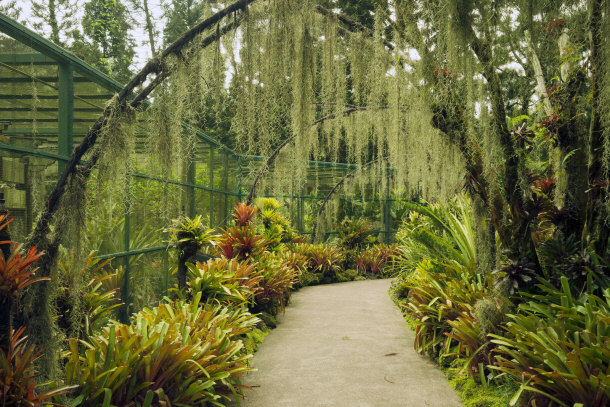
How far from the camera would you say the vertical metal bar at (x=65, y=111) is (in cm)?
270

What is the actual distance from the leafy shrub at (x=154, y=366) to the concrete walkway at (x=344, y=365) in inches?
16.7

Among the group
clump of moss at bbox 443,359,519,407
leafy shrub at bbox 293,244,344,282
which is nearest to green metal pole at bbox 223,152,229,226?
leafy shrub at bbox 293,244,344,282

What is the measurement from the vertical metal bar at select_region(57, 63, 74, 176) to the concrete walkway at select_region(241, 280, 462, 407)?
2180mm

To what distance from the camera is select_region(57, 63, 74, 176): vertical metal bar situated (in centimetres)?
270

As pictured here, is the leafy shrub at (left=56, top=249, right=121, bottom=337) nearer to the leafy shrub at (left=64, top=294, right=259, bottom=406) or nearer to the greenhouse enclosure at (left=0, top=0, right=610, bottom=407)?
the greenhouse enclosure at (left=0, top=0, right=610, bottom=407)

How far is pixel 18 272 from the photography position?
1.54m

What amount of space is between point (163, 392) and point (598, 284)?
2.71 metres

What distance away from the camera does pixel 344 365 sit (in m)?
3.25

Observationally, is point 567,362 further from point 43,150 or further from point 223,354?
point 43,150

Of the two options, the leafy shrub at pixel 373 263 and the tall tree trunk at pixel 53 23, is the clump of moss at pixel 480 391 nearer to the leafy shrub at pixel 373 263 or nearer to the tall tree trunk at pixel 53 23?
the leafy shrub at pixel 373 263

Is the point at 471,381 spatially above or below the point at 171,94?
below

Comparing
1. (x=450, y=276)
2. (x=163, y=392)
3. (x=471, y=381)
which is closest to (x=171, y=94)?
(x=163, y=392)

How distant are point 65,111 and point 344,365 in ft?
9.67

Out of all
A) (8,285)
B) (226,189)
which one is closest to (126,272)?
(8,285)
